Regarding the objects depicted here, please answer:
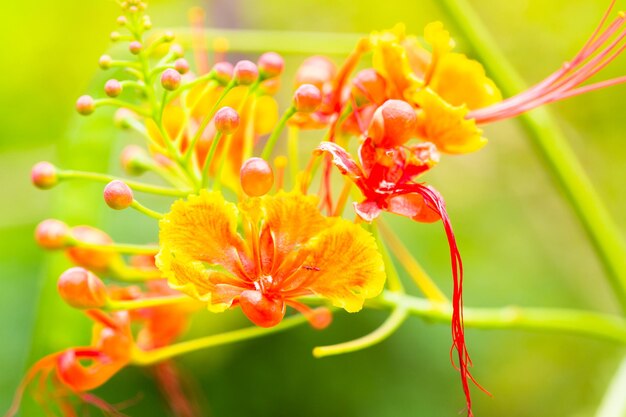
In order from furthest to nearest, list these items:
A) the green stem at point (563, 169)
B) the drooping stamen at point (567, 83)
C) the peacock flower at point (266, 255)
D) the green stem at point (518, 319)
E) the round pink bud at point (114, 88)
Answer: the green stem at point (563, 169) < the green stem at point (518, 319) < the drooping stamen at point (567, 83) < the round pink bud at point (114, 88) < the peacock flower at point (266, 255)

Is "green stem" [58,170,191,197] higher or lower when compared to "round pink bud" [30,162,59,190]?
higher

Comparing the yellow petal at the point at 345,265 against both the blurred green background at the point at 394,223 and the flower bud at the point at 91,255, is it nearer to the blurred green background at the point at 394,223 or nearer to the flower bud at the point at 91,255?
the flower bud at the point at 91,255

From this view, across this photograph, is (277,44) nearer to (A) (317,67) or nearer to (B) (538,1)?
(A) (317,67)

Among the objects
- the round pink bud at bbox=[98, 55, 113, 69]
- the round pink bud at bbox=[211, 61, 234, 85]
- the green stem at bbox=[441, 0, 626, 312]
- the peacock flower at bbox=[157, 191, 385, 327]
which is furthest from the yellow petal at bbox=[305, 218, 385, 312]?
the green stem at bbox=[441, 0, 626, 312]

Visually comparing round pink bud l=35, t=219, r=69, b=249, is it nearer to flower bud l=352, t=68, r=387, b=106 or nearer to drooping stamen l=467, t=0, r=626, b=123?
flower bud l=352, t=68, r=387, b=106

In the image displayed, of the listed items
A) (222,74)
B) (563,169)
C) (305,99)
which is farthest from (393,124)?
(563,169)

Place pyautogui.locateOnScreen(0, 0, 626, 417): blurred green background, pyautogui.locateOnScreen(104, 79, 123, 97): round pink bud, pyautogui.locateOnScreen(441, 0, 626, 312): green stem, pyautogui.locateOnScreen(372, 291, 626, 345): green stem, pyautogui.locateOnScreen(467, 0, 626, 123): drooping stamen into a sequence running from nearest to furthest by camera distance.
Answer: pyautogui.locateOnScreen(104, 79, 123, 97): round pink bud → pyautogui.locateOnScreen(467, 0, 626, 123): drooping stamen → pyautogui.locateOnScreen(372, 291, 626, 345): green stem → pyautogui.locateOnScreen(441, 0, 626, 312): green stem → pyautogui.locateOnScreen(0, 0, 626, 417): blurred green background

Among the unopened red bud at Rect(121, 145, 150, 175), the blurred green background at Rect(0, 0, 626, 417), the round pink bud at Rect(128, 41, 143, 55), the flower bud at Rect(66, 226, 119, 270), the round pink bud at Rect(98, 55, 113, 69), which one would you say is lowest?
the blurred green background at Rect(0, 0, 626, 417)

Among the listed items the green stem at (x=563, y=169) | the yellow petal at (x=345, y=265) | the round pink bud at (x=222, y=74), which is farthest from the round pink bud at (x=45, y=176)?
the green stem at (x=563, y=169)
